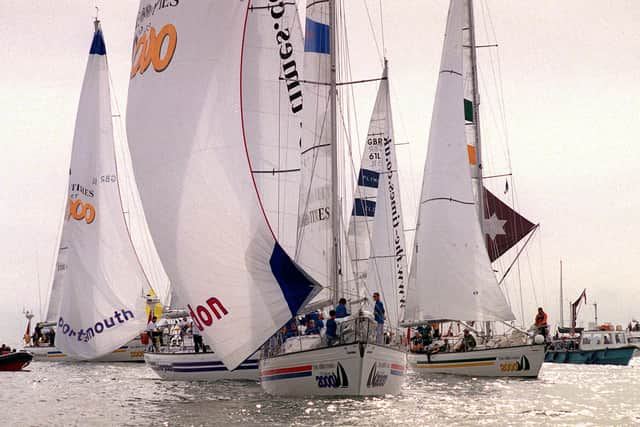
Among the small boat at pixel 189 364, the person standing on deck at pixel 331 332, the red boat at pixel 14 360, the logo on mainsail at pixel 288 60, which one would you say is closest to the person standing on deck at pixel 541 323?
the small boat at pixel 189 364

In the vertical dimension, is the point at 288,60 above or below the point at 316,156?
above

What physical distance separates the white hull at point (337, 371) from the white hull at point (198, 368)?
595cm

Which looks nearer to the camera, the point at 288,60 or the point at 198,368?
the point at 288,60

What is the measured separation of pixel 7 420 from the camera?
76.5 feet

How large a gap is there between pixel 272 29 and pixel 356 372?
11.4 meters

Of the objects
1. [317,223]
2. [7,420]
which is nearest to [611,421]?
[317,223]

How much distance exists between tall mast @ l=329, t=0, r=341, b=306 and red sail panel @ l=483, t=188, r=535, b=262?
13.0 metres

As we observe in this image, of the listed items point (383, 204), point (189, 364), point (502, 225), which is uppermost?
point (383, 204)

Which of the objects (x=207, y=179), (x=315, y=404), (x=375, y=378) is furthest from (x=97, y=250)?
(x=315, y=404)

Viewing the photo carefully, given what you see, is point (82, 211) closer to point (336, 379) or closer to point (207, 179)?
point (207, 179)

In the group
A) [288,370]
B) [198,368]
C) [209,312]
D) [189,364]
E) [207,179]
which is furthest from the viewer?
[189,364]

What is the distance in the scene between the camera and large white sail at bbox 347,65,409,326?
145 ft

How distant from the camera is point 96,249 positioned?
41906 mm

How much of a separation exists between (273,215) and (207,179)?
6.19 metres
